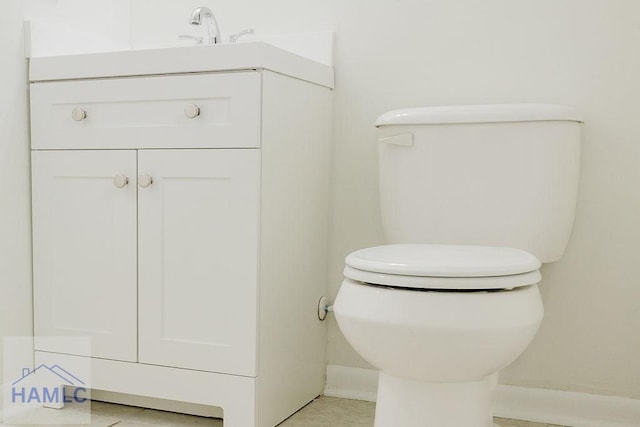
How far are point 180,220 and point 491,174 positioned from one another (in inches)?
27.7

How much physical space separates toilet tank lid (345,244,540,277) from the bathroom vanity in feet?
1.18

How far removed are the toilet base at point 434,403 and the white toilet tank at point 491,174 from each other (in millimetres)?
389

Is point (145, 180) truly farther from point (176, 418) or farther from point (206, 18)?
point (176, 418)

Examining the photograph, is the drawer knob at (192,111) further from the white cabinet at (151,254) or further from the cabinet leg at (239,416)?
the cabinet leg at (239,416)

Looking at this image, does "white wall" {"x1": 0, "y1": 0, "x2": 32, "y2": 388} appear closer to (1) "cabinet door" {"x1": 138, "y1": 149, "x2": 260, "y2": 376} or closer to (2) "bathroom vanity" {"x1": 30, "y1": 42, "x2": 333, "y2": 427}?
(2) "bathroom vanity" {"x1": 30, "y1": 42, "x2": 333, "y2": 427}

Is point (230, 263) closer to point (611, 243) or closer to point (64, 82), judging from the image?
point (64, 82)

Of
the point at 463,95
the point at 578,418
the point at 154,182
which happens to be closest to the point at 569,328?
the point at 578,418

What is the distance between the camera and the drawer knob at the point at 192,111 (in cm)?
155

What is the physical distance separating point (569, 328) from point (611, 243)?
0.75ft

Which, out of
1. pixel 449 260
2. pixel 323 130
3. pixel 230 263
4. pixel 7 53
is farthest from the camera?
pixel 323 130

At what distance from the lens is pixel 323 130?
1840mm

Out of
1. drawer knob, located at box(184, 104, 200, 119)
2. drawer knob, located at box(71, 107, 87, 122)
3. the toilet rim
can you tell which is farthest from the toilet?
drawer knob, located at box(71, 107, 87, 122)

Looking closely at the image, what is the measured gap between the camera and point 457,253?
1.32 metres

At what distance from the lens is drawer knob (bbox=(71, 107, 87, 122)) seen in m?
1.66
